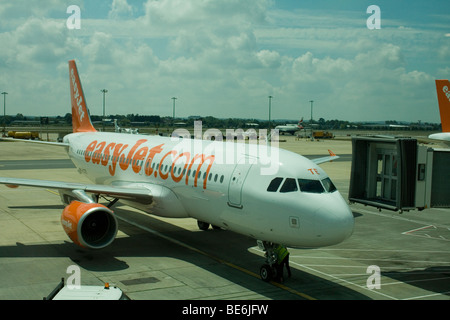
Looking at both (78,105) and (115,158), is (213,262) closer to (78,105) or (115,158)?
(115,158)

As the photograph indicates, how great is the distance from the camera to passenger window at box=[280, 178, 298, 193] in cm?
1534

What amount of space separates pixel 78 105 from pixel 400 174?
23.4 m

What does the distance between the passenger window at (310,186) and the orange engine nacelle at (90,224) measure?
7374 millimetres

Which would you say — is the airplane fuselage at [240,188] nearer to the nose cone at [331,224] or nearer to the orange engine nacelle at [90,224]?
the nose cone at [331,224]

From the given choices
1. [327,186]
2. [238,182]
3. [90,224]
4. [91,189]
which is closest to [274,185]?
[238,182]

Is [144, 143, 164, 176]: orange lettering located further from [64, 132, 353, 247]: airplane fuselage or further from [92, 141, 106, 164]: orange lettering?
[92, 141, 106, 164]: orange lettering

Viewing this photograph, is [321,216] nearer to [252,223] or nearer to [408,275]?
[252,223]

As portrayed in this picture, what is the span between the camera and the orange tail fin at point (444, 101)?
31936mm

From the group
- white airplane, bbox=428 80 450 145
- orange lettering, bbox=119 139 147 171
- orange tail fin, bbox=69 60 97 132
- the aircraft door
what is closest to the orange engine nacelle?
the aircraft door

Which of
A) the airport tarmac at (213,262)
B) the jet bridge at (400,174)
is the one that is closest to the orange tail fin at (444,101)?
the airport tarmac at (213,262)

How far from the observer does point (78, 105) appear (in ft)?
110

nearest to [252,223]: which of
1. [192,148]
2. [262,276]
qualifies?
[262,276]

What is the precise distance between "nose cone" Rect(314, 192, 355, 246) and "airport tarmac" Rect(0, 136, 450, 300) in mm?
1773
